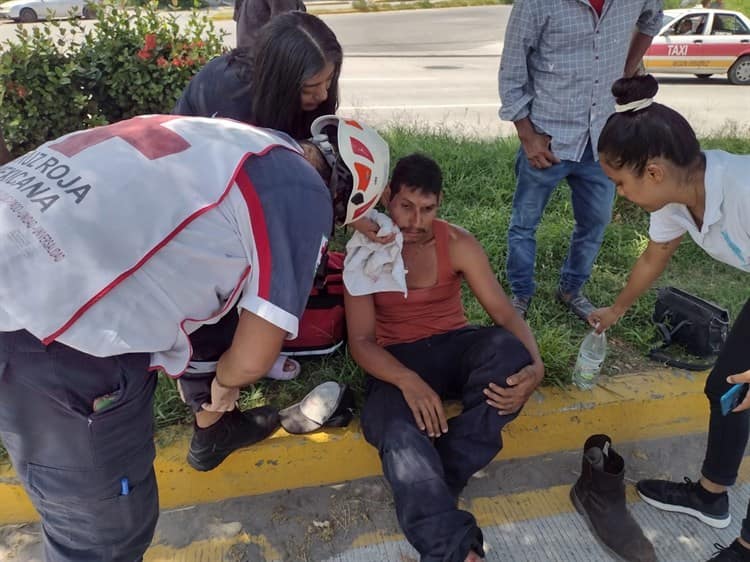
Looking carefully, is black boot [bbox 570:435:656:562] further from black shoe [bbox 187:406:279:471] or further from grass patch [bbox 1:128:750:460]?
black shoe [bbox 187:406:279:471]

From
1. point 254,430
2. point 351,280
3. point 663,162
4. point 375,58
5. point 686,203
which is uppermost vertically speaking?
point 663,162

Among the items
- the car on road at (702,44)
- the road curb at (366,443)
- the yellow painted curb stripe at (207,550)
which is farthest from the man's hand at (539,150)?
the car on road at (702,44)

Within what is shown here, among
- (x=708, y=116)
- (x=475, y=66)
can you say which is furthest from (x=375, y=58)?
(x=708, y=116)

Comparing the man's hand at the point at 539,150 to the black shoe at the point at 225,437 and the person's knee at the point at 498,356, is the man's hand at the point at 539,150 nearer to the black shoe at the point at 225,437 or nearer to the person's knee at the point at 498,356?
the person's knee at the point at 498,356

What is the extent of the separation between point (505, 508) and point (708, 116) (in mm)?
8526

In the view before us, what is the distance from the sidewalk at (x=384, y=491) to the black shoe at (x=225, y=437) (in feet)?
0.19

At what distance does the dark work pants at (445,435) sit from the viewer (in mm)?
1871

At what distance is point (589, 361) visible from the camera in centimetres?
260

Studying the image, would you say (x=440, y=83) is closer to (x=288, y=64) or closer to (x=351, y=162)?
(x=288, y=64)

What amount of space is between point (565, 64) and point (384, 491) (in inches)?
81.2

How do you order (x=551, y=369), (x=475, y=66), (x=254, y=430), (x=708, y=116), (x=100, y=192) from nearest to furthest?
(x=100, y=192) < (x=254, y=430) < (x=551, y=369) < (x=708, y=116) < (x=475, y=66)

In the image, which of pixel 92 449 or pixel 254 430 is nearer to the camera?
pixel 92 449

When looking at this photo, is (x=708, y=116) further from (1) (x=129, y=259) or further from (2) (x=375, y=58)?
(1) (x=129, y=259)

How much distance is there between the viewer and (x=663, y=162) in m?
1.82
